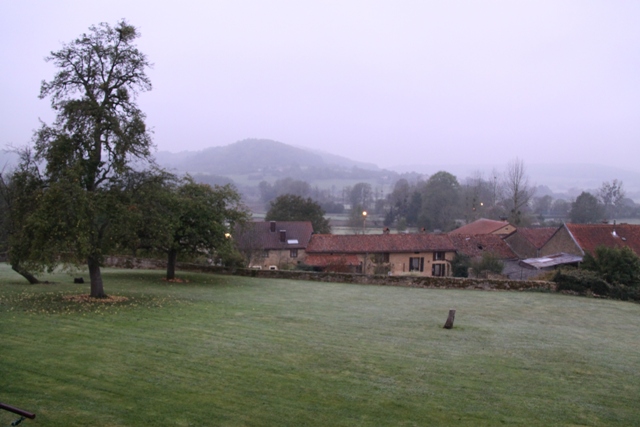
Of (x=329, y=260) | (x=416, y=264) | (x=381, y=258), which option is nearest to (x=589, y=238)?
(x=416, y=264)

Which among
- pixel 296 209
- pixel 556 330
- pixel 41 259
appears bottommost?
pixel 556 330

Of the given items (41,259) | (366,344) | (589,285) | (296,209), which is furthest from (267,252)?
(366,344)

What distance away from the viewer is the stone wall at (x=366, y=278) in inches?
1346

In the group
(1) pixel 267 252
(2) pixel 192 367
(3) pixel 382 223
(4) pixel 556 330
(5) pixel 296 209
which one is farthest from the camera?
(3) pixel 382 223

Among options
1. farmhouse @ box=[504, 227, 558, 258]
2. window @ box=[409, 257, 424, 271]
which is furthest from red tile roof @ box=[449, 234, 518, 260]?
window @ box=[409, 257, 424, 271]

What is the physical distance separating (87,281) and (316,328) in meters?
17.2

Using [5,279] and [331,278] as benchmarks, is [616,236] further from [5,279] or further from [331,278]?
[5,279]

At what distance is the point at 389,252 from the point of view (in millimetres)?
53906

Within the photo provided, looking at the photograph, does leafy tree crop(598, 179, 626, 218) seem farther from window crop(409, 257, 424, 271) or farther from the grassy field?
the grassy field

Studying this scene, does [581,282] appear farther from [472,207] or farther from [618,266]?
[472,207]

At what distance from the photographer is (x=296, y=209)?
72.3 meters

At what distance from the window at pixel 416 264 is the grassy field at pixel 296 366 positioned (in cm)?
3196

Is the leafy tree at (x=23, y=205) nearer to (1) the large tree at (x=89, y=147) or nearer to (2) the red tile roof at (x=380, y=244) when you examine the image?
(1) the large tree at (x=89, y=147)

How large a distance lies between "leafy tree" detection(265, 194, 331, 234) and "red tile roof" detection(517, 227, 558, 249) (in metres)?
26.4
